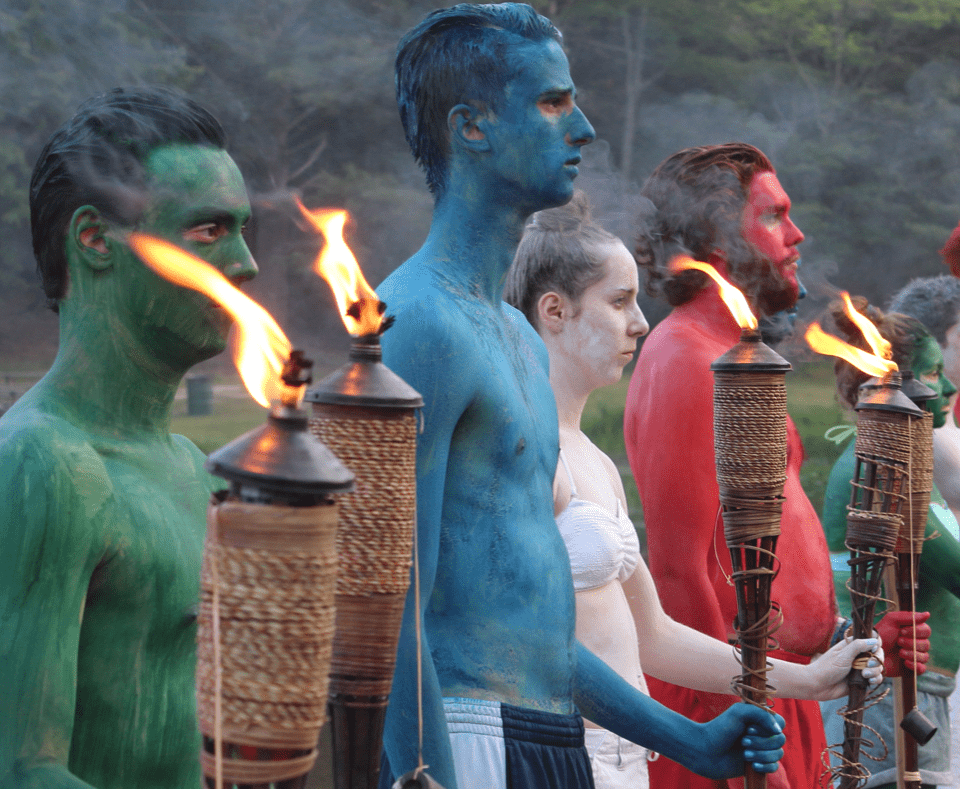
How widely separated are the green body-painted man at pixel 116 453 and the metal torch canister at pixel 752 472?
1.04 m

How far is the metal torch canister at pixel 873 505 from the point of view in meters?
2.77

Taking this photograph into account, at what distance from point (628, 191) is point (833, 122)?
37.8 ft

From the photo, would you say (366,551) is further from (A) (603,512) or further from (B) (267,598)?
(A) (603,512)

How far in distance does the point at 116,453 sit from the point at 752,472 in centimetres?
123

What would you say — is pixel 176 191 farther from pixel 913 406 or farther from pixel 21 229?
pixel 21 229

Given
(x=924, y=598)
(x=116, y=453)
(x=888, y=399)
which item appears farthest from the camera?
(x=924, y=598)

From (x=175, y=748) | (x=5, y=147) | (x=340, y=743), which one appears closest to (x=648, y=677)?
(x=175, y=748)

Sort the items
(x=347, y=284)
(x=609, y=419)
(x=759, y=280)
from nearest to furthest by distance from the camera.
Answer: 1. (x=347, y=284)
2. (x=759, y=280)
3. (x=609, y=419)

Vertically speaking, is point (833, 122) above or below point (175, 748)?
above

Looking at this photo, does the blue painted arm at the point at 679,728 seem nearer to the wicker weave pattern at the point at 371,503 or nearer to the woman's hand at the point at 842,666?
the woman's hand at the point at 842,666

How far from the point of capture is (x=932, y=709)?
467cm

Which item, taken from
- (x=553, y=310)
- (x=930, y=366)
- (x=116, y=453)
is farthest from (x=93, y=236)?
(x=930, y=366)

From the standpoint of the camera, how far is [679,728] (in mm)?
2225

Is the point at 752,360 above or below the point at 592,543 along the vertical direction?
above
